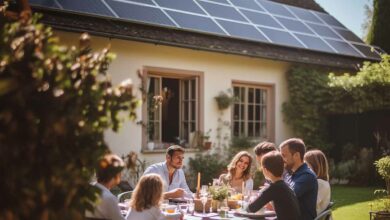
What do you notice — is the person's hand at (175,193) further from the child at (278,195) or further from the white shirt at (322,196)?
the white shirt at (322,196)

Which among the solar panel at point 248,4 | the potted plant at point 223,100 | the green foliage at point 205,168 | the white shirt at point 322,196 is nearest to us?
the white shirt at point 322,196

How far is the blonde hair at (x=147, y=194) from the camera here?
185 inches

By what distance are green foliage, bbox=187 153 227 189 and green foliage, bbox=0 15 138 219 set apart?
1008cm

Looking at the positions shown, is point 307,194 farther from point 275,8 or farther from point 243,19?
point 275,8

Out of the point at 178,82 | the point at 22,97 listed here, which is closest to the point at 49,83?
the point at 22,97

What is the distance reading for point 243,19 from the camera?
1480 centimetres

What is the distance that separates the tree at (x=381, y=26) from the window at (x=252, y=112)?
6.37 meters

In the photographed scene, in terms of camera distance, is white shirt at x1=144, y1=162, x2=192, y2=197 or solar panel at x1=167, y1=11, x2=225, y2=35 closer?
white shirt at x1=144, y1=162, x2=192, y2=197

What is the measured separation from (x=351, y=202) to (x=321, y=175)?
4.95 metres

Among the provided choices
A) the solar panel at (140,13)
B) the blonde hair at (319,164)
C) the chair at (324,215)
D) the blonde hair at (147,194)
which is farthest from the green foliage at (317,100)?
the blonde hair at (147,194)

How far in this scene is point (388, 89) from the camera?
45.0 feet

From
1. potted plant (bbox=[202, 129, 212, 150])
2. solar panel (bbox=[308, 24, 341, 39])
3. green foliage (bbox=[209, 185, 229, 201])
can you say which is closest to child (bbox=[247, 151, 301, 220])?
green foliage (bbox=[209, 185, 229, 201])

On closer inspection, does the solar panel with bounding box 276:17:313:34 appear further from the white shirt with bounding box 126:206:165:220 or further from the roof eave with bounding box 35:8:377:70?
the white shirt with bounding box 126:206:165:220

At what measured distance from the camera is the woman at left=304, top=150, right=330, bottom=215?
19.7 ft
